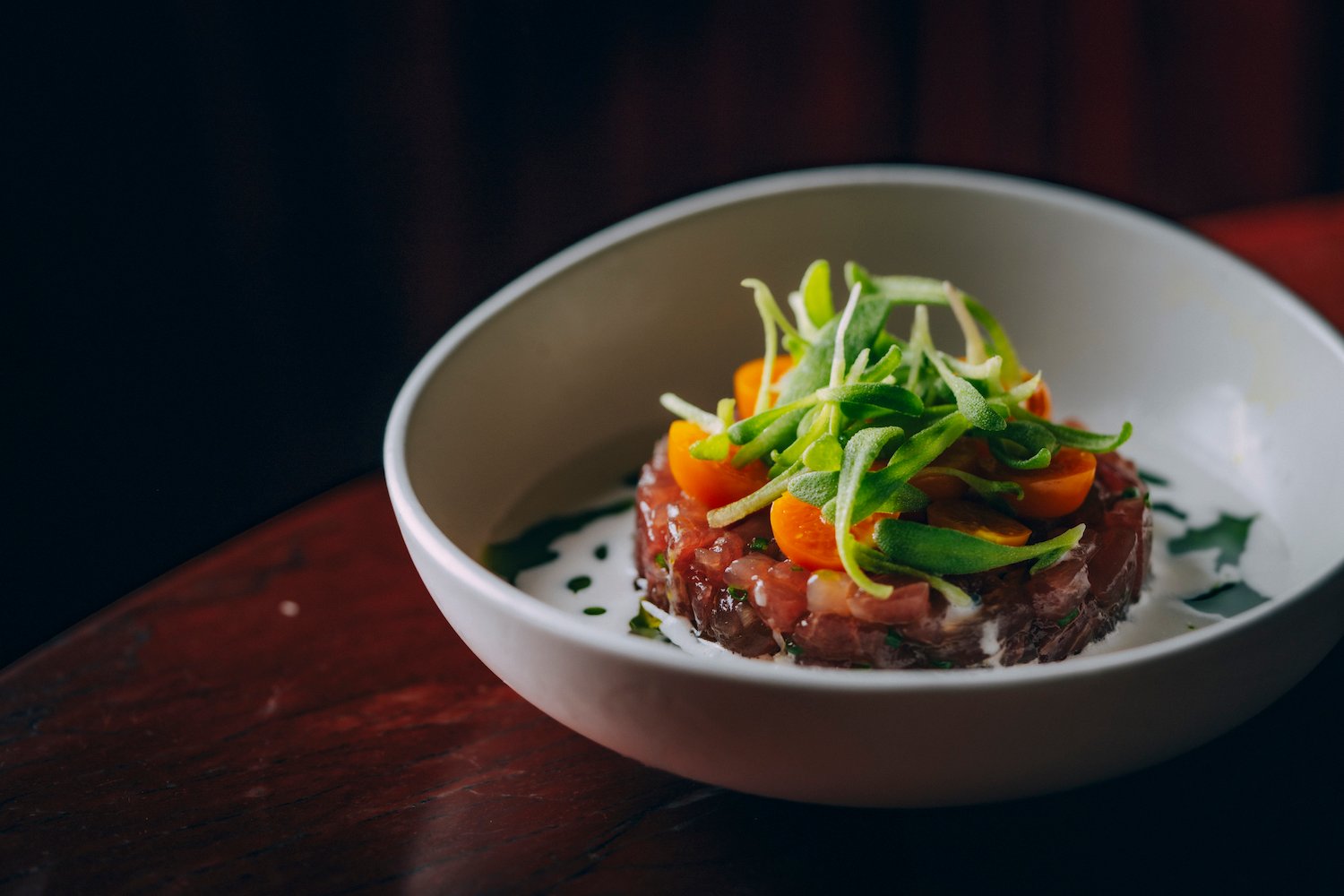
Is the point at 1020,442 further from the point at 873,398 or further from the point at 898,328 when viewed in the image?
the point at 898,328

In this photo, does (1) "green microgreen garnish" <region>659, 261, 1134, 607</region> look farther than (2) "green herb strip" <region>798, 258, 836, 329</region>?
No

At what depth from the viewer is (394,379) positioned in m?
2.82

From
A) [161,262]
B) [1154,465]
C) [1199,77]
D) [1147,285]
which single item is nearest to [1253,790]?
[1154,465]

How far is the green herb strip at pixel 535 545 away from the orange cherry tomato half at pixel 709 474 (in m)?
0.24

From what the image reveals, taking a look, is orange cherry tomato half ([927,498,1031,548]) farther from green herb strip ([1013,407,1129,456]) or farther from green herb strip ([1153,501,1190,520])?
green herb strip ([1153,501,1190,520])

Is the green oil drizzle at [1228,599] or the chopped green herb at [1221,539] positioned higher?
the chopped green herb at [1221,539]

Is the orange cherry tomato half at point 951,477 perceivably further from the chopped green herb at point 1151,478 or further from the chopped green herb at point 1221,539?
the chopped green herb at point 1151,478

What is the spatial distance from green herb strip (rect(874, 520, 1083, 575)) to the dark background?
1665 millimetres

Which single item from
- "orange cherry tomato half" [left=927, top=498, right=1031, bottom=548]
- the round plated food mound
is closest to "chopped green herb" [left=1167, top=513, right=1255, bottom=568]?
the round plated food mound

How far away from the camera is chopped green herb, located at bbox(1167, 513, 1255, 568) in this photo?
142 centimetres

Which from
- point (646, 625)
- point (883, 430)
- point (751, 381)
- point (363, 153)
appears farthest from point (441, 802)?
point (363, 153)

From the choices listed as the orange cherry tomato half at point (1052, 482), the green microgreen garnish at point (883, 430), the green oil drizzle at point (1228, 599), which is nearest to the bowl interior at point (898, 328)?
the green oil drizzle at point (1228, 599)

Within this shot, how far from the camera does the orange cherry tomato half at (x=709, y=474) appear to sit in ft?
4.17

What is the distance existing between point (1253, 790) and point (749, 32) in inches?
88.3
